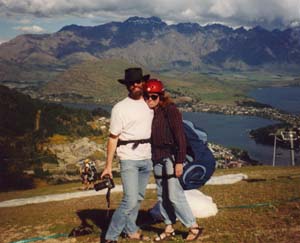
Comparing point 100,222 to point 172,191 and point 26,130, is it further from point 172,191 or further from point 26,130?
point 26,130

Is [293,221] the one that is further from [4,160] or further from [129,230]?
[4,160]

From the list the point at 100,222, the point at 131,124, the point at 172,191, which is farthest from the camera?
the point at 100,222

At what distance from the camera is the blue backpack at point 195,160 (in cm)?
994

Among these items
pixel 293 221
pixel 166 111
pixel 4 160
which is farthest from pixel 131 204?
pixel 4 160

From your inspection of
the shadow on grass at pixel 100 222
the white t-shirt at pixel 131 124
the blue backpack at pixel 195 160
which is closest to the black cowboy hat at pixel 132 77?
the white t-shirt at pixel 131 124

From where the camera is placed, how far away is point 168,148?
945 centimetres

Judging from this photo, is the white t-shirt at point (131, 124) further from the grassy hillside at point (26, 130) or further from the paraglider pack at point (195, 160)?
the grassy hillside at point (26, 130)

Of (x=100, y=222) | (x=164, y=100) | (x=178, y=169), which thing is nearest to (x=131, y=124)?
(x=164, y=100)

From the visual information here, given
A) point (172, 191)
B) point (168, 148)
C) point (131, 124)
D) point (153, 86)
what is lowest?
point (172, 191)

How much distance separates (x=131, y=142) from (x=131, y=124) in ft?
1.27

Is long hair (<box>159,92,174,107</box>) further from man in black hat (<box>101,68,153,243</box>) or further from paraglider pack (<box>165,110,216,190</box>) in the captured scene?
paraglider pack (<box>165,110,216,190</box>)

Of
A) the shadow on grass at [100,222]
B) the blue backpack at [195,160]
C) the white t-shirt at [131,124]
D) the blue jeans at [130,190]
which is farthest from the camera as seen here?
the shadow on grass at [100,222]

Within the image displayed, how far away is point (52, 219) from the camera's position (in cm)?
1455

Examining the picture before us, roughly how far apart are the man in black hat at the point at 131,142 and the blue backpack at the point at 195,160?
991 mm
